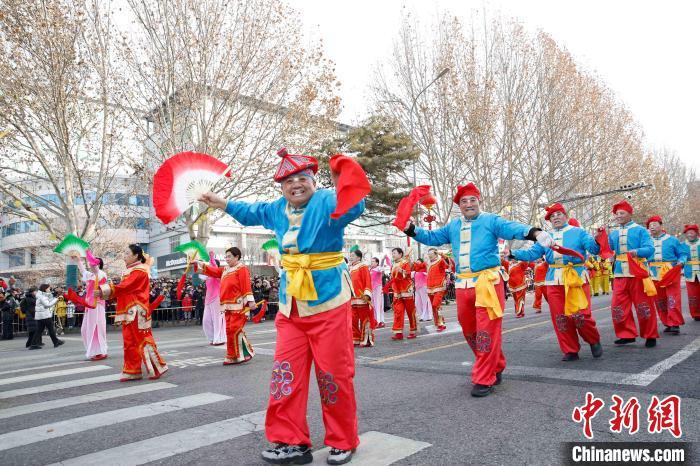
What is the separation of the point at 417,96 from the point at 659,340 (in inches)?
609

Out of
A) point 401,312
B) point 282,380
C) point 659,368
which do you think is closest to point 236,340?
point 401,312

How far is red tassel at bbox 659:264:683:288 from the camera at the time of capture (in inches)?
354

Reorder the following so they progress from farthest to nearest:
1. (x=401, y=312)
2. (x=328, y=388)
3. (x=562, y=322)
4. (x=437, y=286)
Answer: (x=437, y=286) < (x=401, y=312) < (x=562, y=322) < (x=328, y=388)

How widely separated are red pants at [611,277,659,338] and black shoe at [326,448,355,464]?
19.3 feet

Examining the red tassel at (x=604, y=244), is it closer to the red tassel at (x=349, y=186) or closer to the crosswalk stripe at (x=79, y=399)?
the red tassel at (x=349, y=186)

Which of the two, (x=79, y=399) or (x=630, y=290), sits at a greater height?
(x=630, y=290)

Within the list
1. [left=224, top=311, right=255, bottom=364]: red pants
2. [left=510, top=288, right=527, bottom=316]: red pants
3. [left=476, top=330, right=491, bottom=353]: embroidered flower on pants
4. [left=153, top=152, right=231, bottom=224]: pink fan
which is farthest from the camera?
[left=510, top=288, right=527, bottom=316]: red pants

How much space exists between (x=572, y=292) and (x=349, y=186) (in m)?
4.34

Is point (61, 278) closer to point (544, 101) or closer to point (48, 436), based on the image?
point (544, 101)

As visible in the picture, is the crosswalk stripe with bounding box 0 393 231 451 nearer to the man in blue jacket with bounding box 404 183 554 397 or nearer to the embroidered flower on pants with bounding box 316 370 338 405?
the embroidered flower on pants with bounding box 316 370 338 405

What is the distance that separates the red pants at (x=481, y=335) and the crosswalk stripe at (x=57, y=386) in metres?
4.95

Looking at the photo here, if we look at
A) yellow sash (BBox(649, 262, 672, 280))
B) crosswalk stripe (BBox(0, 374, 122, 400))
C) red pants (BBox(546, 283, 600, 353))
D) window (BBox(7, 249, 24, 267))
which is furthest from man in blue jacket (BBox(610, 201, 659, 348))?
window (BBox(7, 249, 24, 267))

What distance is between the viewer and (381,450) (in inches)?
130

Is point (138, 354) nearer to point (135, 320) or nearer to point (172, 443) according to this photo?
point (135, 320)
